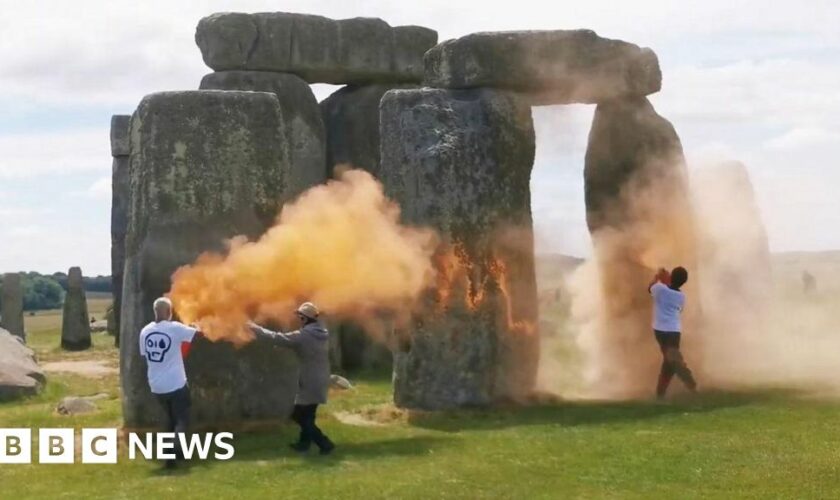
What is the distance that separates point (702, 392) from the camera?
693 inches

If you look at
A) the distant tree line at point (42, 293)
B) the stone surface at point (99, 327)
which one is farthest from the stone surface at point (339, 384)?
the distant tree line at point (42, 293)

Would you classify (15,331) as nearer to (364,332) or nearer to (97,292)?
(364,332)

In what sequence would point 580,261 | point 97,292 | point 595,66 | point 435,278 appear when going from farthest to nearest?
1. point 97,292
2. point 580,261
3. point 595,66
4. point 435,278

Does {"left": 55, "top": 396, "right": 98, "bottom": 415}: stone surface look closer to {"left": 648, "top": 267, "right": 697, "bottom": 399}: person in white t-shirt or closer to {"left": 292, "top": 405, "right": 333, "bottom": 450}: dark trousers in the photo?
{"left": 292, "top": 405, "right": 333, "bottom": 450}: dark trousers

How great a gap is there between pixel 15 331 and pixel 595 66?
18467 millimetres

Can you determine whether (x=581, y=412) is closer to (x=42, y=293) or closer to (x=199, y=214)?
(x=199, y=214)

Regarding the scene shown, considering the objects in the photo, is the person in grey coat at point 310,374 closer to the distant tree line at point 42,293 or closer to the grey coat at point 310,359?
the grey coat at point 310,359

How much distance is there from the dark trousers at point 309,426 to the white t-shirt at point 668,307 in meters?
5.60

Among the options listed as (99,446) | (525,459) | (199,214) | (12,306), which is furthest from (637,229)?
(12,306)

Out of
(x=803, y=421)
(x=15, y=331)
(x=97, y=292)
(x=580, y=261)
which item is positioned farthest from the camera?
(x=97, y=292)

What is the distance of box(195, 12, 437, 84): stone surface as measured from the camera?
81.3ft

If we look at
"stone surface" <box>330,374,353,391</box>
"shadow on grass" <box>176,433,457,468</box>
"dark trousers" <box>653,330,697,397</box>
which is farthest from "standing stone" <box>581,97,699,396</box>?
"shadow on grass" <box>176,433,457,468</box>

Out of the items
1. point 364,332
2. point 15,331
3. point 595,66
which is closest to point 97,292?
point 15,331

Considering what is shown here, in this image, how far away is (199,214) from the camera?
15.0m
